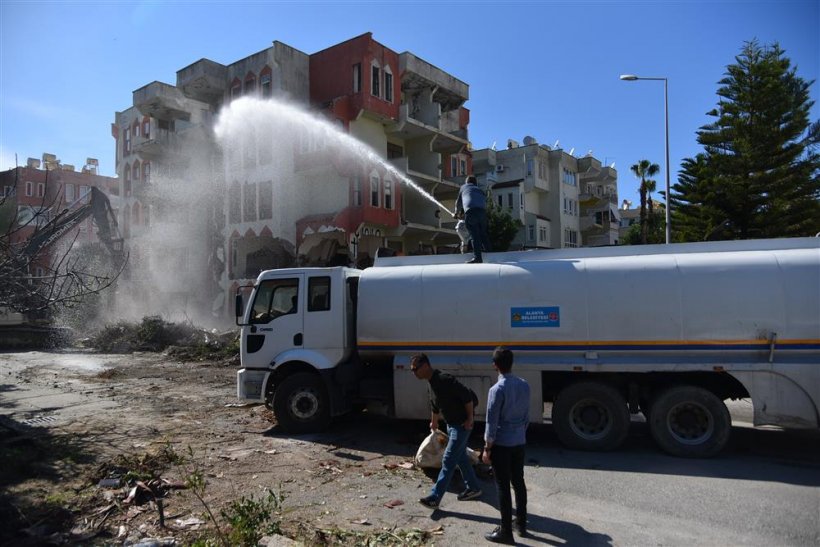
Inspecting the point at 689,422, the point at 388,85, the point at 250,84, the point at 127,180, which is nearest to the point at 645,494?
the point at 689,422

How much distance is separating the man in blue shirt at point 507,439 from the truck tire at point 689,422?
3.69 meters

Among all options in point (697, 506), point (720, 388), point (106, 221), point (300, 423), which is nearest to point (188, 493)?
point (300, 423)

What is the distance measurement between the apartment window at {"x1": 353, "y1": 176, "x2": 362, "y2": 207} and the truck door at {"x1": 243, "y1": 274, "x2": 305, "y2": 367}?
60.3 feet

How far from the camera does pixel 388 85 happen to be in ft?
101

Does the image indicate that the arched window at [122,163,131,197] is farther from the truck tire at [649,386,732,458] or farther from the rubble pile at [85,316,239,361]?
the truck tire at [649,386,732,458]

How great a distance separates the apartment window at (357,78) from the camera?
29391 millimetres

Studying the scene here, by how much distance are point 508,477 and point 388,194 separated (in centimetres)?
2597

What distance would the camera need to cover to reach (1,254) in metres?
11.2

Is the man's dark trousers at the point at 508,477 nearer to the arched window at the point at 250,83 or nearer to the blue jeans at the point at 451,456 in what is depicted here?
the blue jeans at the point at 451,456

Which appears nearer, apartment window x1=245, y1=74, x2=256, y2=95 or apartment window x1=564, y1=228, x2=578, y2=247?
apartment window x1=245, y1=74, x2=256, y2=95

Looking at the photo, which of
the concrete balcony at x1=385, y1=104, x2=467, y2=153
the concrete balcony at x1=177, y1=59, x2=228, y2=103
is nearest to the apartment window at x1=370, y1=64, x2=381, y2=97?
the concrete balcony at x1=385, y1=104, x2=467, y2=153

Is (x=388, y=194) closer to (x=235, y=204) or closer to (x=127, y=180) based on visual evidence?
(x=235, y=204)

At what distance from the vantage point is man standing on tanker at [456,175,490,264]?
9.81m

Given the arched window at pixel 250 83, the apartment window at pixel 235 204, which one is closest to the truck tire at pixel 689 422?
the apartment window at pixel 235 204
